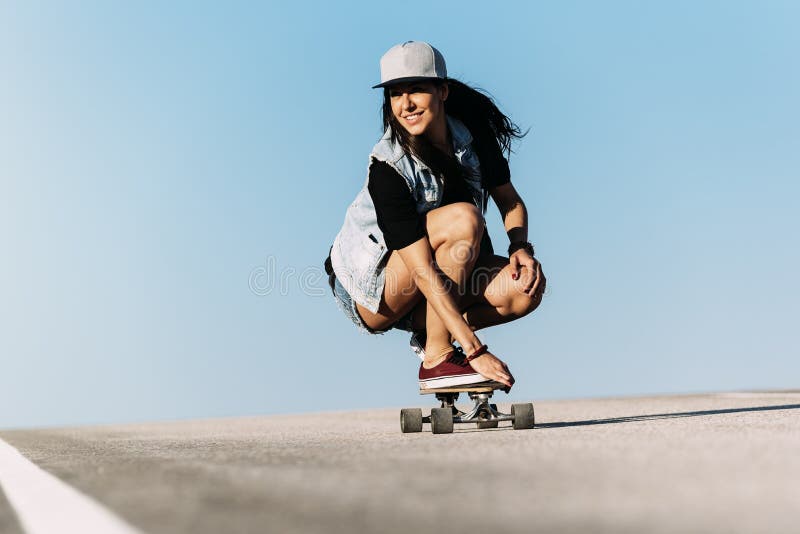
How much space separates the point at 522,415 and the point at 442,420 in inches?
12.7

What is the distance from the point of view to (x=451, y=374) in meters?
4.28

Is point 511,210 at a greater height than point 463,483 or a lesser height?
greater

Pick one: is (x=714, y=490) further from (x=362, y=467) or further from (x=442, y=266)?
(x=442, y=266)

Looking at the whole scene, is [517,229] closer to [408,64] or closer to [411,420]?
[408,64]

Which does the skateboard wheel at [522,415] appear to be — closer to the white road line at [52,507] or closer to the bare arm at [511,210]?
the bare arm at [511,210]

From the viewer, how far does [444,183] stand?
Result: 15.8 ft

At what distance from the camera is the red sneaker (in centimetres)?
422

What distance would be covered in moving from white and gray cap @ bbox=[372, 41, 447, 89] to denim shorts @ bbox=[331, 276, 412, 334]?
107cm

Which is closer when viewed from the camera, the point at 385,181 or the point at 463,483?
the point at 463,483

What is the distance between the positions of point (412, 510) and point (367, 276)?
10.1 feet

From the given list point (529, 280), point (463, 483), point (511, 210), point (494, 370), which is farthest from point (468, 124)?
point (463, 483)

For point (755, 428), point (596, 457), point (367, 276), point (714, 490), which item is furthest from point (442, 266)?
point (714, 490)

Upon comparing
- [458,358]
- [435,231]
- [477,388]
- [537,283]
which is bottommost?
[477,388]

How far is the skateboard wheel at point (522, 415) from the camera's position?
4.12 meters
